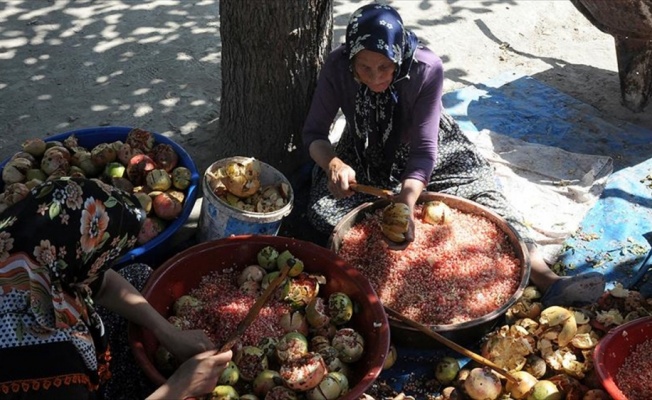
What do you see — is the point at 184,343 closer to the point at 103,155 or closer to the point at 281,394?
the point at 281,394

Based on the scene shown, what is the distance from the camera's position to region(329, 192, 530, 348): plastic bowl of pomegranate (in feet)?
10.4

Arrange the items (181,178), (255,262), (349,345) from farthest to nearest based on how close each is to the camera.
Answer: (181,178) → (255,262) → (349,345)

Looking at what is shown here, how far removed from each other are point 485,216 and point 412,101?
2.36ft

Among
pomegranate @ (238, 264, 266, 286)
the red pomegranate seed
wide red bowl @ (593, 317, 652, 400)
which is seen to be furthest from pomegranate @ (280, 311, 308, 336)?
wide red bowl @ (593, 317, 652, 400)

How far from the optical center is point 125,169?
3.67 metres

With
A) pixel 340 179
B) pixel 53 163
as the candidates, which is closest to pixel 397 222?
pixel 340 179

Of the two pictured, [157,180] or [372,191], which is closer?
[372,191]

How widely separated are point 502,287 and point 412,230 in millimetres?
521

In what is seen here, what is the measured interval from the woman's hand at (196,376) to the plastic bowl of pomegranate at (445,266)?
37.1 inches

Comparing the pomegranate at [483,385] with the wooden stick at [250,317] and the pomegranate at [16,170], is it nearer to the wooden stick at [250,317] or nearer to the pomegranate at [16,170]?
the wooden stick at [250,317]

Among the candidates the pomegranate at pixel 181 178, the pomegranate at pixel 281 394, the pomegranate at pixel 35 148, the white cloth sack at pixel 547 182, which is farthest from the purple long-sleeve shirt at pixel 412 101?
the pomegranate at pixel 35 148

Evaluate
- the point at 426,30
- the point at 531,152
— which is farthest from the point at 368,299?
the point at 426,30

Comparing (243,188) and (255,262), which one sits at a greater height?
(243,188)

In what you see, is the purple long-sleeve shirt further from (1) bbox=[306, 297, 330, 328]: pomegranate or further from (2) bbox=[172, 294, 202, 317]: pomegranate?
(2) bbox=[172, 294, 202, 317]: pomegranate
